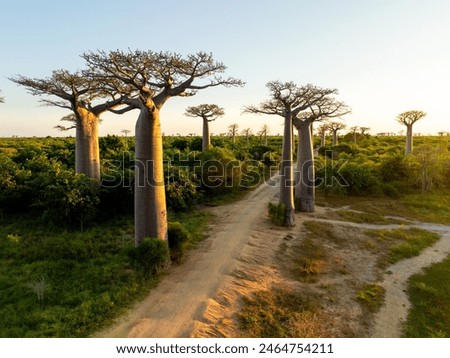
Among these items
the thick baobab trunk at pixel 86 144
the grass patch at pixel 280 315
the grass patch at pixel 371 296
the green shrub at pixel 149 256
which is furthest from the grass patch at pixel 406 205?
the green shrub at pixel 149 256

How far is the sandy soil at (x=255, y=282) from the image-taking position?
213 inches

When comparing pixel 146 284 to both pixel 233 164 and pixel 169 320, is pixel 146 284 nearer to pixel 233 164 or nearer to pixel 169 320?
pixel 169 320

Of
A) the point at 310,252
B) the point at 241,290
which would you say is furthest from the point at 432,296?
the point at 241,290

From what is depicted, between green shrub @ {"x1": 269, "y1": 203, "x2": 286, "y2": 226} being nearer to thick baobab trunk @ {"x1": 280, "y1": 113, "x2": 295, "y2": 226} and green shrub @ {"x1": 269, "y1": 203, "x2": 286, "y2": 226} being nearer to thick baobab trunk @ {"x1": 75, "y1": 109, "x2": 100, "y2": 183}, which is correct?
thick baobab trunk @ {"x1": 280, "y1": 113, "x2": 295, "y2": 226}

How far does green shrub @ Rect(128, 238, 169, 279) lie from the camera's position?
22.3 ft

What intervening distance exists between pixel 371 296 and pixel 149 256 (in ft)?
15.6

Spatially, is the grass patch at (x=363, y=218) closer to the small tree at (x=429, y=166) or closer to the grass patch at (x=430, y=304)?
the grass patch at (x=430, y=304)

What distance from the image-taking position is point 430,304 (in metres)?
6.86

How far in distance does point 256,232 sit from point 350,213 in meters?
5.30

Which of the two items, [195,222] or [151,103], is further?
[195,222]

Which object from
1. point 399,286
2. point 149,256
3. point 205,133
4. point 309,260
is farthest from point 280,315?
point 205,133

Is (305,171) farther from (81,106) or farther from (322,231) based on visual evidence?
(81,106)

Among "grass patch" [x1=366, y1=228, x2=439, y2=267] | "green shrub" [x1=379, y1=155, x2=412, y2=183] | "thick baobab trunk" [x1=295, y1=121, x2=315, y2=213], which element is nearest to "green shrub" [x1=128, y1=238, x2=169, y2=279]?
"grass patch" [x1=366, y1=228, x2=439, y2=267]

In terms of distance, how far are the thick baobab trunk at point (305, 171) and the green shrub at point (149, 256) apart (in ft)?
23.5
